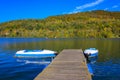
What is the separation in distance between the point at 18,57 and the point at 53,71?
831 inches

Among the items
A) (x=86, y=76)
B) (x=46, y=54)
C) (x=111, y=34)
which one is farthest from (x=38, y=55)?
(x=111, y=34)

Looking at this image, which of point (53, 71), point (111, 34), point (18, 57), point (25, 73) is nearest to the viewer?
point (53, 71)

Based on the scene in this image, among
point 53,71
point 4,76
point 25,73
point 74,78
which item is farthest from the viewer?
point 25,73

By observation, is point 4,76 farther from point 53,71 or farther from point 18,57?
point 18,57

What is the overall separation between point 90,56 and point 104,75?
15037 mm

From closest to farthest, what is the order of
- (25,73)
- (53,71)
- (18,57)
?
(53,71)
(25,73)
(18,57)

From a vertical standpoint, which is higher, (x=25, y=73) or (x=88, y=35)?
(x=88, y=35)

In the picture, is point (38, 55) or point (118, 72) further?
point (38, 55)

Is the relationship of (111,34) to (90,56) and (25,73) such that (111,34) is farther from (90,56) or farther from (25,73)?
(25,73)

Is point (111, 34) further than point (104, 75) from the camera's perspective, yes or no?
Yes

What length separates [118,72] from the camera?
88.2 feet

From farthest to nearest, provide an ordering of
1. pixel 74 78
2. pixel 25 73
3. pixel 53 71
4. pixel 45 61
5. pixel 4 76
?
pixel 45 61, pixel 25 73, pixel 4 76, pixel 53 71, pixel 74 78

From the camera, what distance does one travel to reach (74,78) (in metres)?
17.6

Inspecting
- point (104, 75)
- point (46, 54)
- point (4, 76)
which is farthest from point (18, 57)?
point (104, 75)
